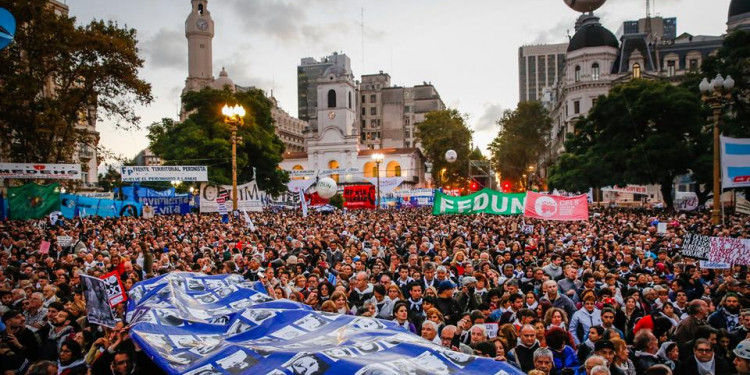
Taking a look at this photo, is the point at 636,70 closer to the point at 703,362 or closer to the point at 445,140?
the point at 445,140

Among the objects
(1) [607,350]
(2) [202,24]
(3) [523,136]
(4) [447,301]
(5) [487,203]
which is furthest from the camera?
(2) [202,24]

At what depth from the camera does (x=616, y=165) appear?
37844 millimetres

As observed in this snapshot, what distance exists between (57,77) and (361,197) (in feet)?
78.9

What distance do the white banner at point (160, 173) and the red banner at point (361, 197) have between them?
2155 cm

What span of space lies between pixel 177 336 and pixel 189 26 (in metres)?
95.3

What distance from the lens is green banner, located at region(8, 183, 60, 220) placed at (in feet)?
67.0

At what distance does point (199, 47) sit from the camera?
9219cm

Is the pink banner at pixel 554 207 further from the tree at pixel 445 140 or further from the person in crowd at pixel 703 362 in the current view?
the tree at pixel 445 140

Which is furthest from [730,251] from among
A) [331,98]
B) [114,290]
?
[331,98]

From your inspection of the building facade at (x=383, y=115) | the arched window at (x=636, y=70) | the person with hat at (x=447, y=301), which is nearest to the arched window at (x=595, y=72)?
the arched window at (x=636, y=70)

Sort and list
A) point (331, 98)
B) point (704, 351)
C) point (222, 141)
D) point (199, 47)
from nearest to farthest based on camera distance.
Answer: point (704, 351) → point (222, 141) → point (331, 98) → point (199, 47)

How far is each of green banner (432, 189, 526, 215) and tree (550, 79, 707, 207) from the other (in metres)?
18.9

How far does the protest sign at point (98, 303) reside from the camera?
6.31 m

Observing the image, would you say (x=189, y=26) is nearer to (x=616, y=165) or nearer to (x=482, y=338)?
(x=616, y=165)
